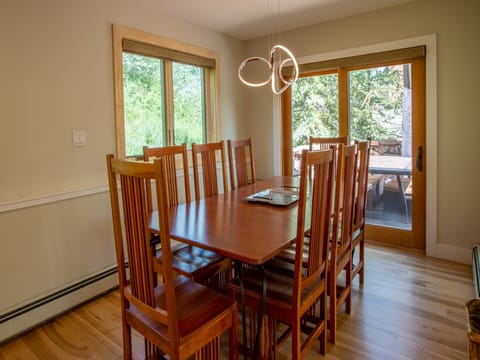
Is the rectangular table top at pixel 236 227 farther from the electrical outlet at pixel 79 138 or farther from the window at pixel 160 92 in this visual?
the window at pixel 160 92

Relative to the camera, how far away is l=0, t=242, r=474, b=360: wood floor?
192 cm

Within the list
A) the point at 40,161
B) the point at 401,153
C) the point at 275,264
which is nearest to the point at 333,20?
the point at 401,153

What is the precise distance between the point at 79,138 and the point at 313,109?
2602 millimetres

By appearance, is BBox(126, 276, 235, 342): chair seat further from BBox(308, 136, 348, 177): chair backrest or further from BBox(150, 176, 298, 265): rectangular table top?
→ BBox(308, 136, 348, 177): chair backrest

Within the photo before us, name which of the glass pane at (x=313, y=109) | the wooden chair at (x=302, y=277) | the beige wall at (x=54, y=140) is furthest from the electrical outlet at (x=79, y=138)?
the glass pane at (x=313, y=109)

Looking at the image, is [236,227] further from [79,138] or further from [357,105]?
[357,105]

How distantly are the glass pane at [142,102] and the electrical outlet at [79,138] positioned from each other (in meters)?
0.45

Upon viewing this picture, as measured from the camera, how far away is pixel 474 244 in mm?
3002

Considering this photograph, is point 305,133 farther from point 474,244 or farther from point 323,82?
point 474,244

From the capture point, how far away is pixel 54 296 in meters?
2.35

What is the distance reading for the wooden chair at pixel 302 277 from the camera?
150cm

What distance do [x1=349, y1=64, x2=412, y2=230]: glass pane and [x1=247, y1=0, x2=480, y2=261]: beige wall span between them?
28cm

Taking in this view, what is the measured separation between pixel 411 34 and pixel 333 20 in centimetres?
83

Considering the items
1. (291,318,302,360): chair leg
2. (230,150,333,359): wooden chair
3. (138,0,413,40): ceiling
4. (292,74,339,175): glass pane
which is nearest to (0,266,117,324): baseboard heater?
(230,150,333,359): wooden chair
